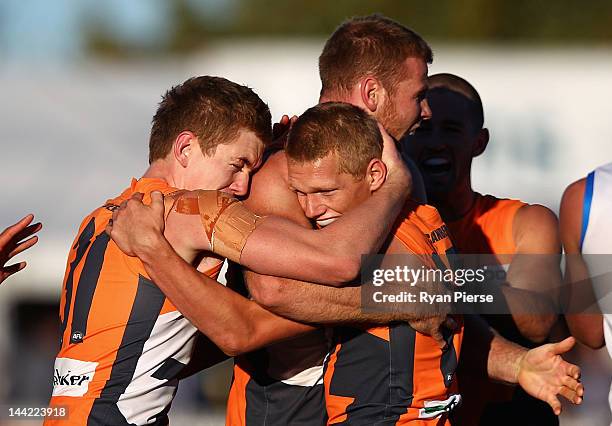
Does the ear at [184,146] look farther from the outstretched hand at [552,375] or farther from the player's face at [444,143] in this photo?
the player's face at [444,143]

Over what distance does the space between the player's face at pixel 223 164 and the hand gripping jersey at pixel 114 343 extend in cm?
16

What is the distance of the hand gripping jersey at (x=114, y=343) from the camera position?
411 centimetres

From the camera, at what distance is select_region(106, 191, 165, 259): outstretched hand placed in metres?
3.95

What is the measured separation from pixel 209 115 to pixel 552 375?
1836 mm

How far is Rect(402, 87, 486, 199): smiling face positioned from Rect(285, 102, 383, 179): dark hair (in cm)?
184

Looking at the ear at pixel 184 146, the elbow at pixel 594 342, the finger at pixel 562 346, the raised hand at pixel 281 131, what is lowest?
the elbow at pixel 594 342

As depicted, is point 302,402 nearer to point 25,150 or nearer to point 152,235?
point 152,235

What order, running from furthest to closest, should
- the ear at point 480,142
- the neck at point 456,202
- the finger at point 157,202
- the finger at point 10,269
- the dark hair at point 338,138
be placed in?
the ear at point 480,142 → the neck at point 456,202 → the finger at point 10,269 → the dark hair at point 338,138 → the finger at point 157,202

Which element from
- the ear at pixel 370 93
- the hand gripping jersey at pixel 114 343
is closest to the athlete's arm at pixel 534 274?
the ear at pixel 370 93

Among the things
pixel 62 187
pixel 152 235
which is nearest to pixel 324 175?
pixel 152 235

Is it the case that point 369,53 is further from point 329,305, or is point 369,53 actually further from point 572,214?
point 329,305

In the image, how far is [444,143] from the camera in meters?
6.06

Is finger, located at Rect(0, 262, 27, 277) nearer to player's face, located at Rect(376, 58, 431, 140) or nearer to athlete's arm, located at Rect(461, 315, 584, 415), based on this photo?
player's face, located at Rect(376, 58, 431, 140)

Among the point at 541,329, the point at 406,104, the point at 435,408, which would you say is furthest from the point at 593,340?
the point at 406,104
